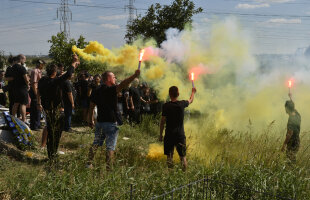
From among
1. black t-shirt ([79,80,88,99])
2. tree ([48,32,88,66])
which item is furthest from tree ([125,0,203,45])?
black t-shirt ([79,80,88,99])

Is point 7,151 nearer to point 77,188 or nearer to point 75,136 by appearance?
point 75,136

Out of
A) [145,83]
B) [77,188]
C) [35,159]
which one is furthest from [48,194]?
[145,83]

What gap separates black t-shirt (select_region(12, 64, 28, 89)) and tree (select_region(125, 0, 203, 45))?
1106cm

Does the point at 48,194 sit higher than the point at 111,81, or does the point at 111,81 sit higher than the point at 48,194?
the point at 111,81

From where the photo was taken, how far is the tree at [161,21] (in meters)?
17.2

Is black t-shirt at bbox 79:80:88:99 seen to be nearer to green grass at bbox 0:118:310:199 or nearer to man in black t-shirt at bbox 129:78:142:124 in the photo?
man in black t-shirt at bbox 129:78:142:124

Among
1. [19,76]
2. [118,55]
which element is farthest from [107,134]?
[118,55]

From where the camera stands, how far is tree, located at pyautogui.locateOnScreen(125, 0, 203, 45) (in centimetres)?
1717

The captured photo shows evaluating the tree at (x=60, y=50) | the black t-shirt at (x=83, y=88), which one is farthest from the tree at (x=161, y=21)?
the black t-shirt at (x=83, y=88)

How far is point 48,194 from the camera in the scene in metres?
3.56

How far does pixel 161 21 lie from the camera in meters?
17.5

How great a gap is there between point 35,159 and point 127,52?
210 inches

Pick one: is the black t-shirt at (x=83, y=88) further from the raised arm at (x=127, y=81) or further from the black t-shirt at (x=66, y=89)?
the raised arm at (x=127, y=81)

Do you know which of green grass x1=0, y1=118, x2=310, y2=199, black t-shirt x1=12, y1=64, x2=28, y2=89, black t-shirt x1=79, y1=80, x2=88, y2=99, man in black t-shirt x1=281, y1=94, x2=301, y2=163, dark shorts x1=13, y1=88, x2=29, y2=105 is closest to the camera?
green grass x1=0, y1=118, x2=310, y2=199
